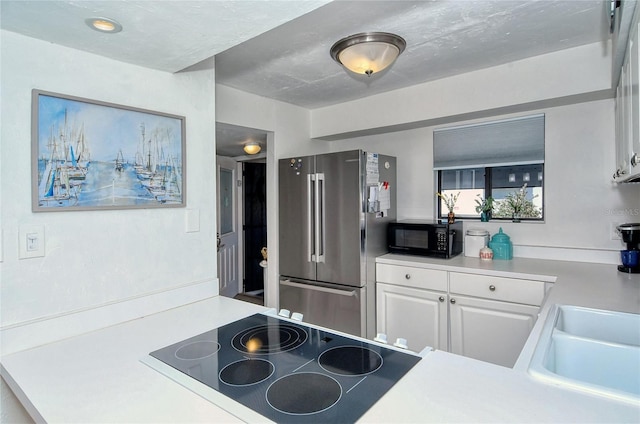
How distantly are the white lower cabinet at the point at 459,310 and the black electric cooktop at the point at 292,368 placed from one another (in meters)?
1.45

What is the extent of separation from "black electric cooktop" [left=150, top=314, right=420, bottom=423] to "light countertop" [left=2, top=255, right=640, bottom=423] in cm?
6

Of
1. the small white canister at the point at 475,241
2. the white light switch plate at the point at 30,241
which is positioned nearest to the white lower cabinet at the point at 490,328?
the small white canister at the point at 475,241

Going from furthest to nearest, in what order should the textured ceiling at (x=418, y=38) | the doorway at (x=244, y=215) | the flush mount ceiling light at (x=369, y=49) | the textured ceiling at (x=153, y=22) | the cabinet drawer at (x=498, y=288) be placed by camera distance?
1. the doorway at (x=244, y=215)
2. the cabinet drawer at (x=498, y=288)
3. the flush mount ceiling light at (x=369, y=49)
4. the textured ceiling at (x=418, y=38)
5. the textured ceiling at (x=153, y=22)

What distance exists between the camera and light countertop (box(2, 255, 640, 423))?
814 millimetres

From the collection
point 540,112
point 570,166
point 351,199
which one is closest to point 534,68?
point 540,112

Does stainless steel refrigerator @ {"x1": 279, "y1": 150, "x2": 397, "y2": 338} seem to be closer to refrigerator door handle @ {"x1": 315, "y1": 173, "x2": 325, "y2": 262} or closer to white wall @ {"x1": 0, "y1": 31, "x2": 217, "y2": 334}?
refrigerator door handle @ {"x1": 315, "y1": 173, "x2": 325, "y2": 262}

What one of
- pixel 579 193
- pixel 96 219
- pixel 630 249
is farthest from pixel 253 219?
pixel 630 249

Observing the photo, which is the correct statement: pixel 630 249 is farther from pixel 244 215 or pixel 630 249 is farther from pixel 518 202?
pixel 244 215

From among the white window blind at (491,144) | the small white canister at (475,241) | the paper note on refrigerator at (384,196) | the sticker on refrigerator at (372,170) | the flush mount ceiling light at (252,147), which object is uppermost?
the flush mount ceiling light at (252,147)

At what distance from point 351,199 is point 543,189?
56.3 inches

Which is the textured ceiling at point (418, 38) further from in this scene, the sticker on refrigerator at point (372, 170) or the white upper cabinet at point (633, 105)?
the sticker on refrigerator at point (372, 170)

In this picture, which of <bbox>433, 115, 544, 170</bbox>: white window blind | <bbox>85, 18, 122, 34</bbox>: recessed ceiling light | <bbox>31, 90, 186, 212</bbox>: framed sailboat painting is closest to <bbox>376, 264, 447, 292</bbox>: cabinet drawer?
<bbox>433, 115, 544, 170</bbox>: white window blind

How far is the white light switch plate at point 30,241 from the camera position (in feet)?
4.15

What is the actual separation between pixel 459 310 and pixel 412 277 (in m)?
0.39
